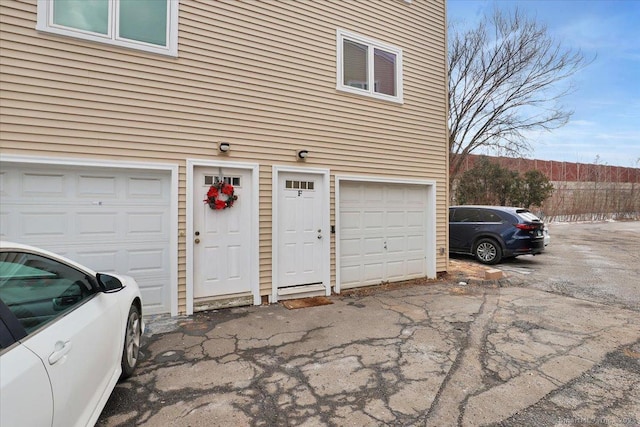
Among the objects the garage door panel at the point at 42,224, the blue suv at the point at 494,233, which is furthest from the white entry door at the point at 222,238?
the blue suv at the point at 494,233

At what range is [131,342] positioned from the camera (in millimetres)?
3113

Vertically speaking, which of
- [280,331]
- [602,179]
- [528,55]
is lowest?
[280,331]

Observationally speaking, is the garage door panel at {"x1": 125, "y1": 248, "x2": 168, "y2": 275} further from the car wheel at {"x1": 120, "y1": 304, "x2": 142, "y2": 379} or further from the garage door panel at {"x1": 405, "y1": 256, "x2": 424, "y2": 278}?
the garage door panel at {"x1": 405, "y1": 256, "x2": 424, "y2": 278}

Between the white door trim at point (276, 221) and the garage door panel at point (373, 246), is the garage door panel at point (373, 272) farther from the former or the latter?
the white door trim at point (276, 221)

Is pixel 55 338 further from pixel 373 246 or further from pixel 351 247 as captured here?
pixel 373 246

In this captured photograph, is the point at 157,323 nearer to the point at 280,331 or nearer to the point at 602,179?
the point at 280,331

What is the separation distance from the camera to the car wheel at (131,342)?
9.62 ft

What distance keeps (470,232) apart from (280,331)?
735 centimetres

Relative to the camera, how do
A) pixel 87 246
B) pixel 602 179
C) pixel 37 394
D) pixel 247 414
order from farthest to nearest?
pixel 602 179, pixel 87 246, pixel 247 414, pixel 37 394

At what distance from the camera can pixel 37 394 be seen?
1493 mm

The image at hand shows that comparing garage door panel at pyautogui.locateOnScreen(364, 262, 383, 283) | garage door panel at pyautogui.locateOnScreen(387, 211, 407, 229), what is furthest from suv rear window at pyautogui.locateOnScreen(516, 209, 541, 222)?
garage door panel at pyautogui.locateOnScreen(364, 262, 383, 283)

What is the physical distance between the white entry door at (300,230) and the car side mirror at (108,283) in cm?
304

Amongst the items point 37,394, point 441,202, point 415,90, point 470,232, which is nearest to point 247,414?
point 37,394

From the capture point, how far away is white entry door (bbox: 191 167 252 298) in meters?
4.94
